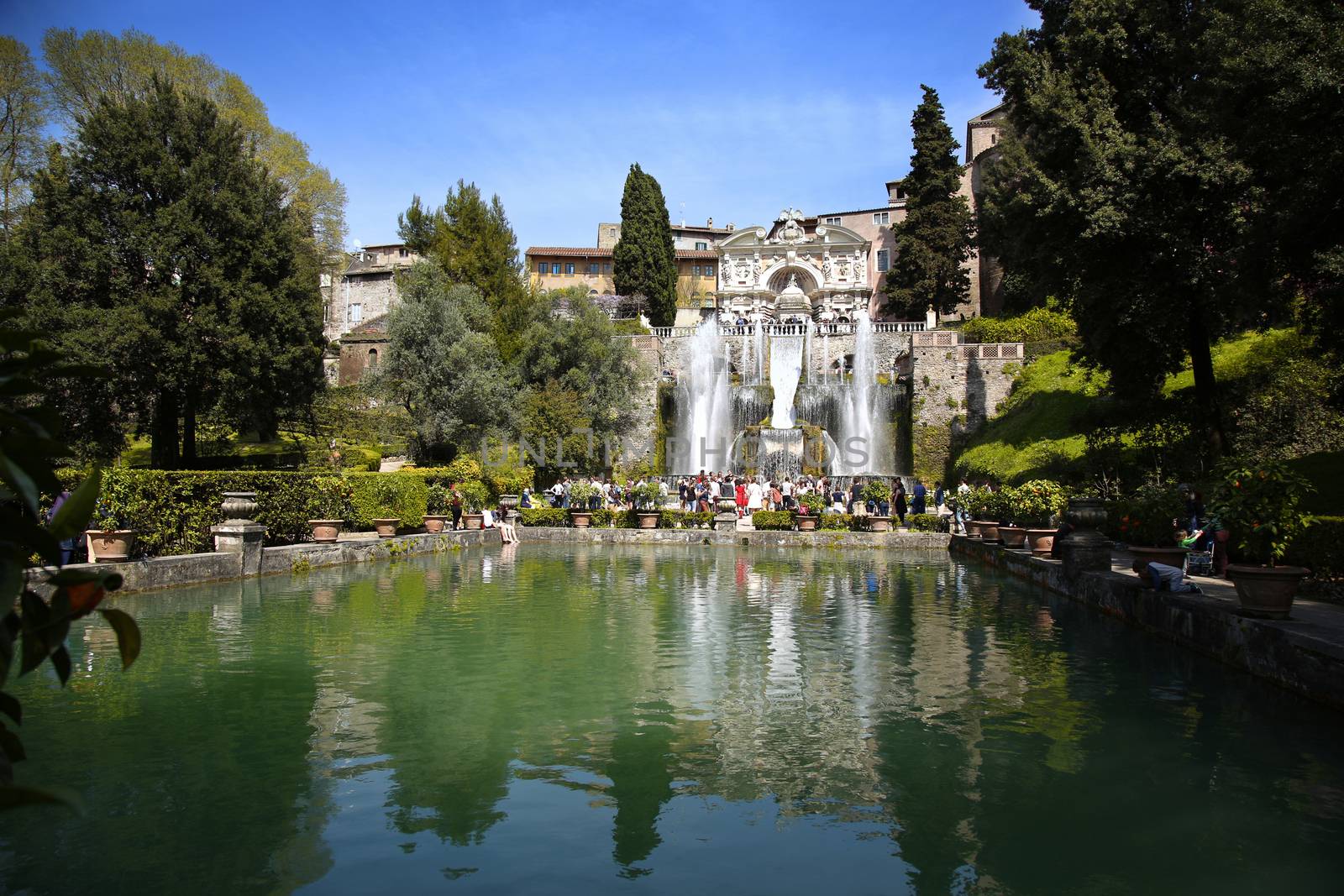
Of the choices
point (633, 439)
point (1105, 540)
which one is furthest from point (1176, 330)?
point (633, 439)

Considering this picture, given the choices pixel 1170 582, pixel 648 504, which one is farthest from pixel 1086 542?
pixel 648 504

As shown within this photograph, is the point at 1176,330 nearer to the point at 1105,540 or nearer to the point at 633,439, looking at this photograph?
the point at 1105,540

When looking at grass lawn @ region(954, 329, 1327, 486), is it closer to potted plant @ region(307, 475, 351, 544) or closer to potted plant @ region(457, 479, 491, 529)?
potted plant @ region(457, 479, 491, 529)

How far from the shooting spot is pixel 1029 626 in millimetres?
10266

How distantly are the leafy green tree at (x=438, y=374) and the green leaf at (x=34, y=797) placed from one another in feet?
98.0

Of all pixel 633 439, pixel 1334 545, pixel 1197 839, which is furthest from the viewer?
pixel 633 439

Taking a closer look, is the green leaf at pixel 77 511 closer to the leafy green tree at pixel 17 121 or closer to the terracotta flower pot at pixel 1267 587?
the terracotta flower pot at pixel 1267 587

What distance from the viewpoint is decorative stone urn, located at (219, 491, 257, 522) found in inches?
540

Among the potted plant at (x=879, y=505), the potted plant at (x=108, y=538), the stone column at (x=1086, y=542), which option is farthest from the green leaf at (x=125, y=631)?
the potted plant at (x=879, y=505)

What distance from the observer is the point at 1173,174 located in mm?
15695

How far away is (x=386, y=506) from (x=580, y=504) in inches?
325

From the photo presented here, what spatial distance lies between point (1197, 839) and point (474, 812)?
3.70m

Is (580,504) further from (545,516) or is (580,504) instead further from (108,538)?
(108,538)

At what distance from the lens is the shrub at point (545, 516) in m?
24.4
